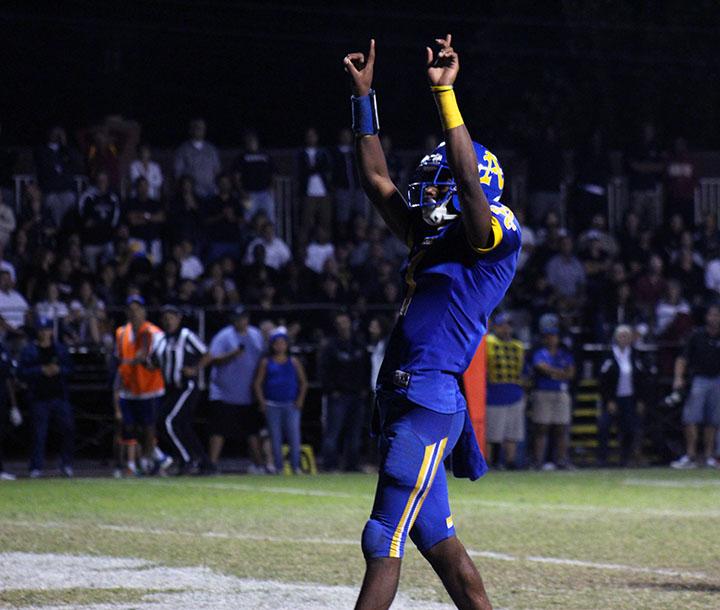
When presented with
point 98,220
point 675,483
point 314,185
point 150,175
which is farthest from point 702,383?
point 98,220

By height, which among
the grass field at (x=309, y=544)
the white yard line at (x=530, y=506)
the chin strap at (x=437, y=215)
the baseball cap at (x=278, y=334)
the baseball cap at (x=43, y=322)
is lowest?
the white yard line at (x=530, y=506)

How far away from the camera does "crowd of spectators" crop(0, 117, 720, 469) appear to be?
66.2 ft

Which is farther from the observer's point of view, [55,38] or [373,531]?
[55,38]

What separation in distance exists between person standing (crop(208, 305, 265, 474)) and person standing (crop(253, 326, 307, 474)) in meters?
0.19

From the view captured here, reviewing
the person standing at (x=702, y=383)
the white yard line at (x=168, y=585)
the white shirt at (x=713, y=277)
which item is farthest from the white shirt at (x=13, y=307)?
the white shirt at (x=713, y=277)

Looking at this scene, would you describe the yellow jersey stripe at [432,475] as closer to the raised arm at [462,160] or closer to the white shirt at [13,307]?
the raised arm at [462,160]

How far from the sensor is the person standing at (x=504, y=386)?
66.2 feet

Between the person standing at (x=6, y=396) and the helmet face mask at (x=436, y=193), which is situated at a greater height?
the helmet face mask at (x=436, y=193)

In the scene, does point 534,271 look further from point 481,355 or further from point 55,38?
point 55,38

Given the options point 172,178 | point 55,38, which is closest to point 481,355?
point 172,178

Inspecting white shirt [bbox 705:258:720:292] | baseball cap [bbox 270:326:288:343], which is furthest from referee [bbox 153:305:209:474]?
white shirt [bbox 705:258:720:292]

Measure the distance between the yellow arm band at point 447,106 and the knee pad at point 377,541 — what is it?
1480 mm

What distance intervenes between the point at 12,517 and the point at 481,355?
7.77 m

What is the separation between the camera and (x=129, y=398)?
1877 centimetres
